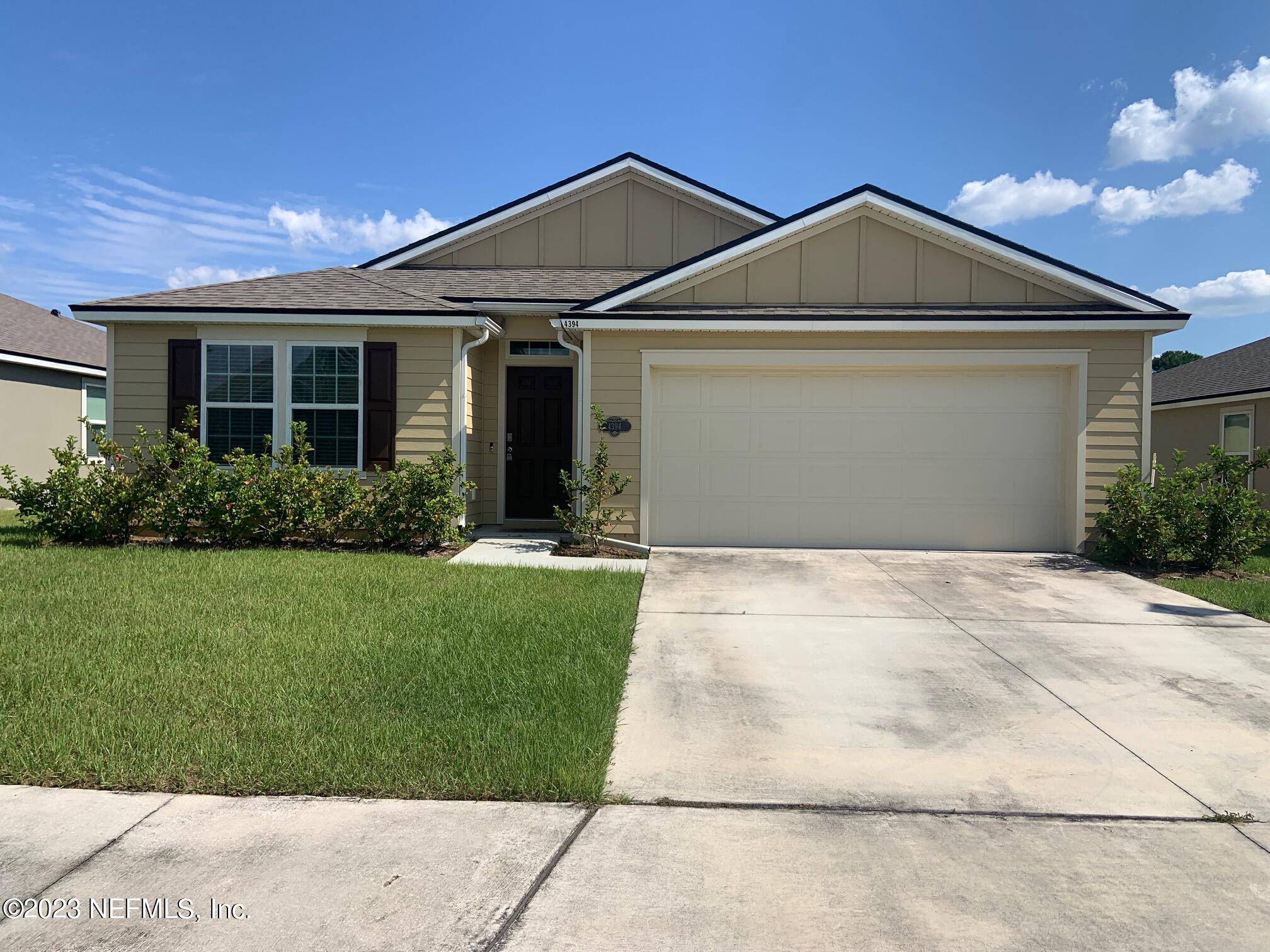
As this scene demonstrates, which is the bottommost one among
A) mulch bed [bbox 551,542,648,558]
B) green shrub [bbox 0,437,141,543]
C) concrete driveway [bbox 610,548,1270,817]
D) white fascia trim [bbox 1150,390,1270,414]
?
concrete driveway [bbox 610,548,1270,817]

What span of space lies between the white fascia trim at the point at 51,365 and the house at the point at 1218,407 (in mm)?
19039

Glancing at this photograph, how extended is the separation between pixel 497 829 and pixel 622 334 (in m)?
7.58

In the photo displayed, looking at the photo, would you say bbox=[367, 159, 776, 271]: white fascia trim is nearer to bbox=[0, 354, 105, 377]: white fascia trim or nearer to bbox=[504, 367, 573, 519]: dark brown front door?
bbox=[504, 367, 573, 519]: dark brown front door

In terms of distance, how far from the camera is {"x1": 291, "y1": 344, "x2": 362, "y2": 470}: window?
1043 cm

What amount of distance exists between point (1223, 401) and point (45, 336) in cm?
2181

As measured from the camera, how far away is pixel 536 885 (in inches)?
117

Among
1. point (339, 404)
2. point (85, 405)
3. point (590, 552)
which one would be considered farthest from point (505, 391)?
point (85, 405)

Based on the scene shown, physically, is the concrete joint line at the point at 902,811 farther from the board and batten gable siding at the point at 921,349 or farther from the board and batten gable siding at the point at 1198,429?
the board and batten gable siding at the point at 1198,429

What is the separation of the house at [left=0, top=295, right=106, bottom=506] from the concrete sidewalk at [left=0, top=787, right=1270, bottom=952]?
13.4 metres

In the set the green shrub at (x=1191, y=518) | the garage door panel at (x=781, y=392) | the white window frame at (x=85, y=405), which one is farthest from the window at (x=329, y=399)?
the green shrub at (x=1191, y=518)

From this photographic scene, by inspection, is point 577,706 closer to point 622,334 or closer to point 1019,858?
point 1019,858

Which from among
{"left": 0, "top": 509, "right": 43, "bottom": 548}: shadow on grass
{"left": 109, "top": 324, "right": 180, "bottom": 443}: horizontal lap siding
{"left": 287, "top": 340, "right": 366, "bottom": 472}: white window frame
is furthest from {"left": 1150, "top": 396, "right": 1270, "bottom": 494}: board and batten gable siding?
{"left": 0, "top": 509, "right": 43, "bottom": 548}: shadow on grass

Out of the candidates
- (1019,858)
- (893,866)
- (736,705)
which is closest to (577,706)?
(736,705)

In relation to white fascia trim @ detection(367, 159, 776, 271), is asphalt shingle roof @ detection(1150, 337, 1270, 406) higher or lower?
lower
